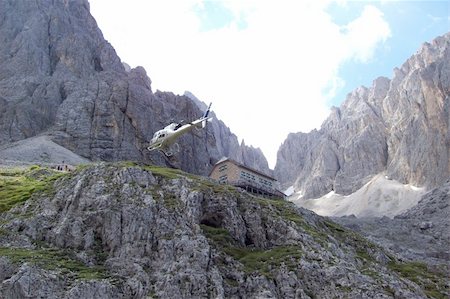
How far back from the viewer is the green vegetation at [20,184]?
58.3 meters

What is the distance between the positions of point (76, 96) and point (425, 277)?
114609mm

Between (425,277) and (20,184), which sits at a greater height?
(20,184)

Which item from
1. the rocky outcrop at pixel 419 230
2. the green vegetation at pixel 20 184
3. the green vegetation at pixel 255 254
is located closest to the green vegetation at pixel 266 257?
the green vegetation at pixel 255 254

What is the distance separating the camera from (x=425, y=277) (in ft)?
186

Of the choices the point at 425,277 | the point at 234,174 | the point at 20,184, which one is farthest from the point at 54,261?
the point at 234,174

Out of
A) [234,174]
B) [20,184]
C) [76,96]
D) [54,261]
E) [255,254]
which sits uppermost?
[76,96]

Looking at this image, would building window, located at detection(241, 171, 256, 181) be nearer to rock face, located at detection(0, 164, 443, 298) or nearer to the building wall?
the building wall

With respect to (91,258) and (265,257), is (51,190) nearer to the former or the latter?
(91,258)

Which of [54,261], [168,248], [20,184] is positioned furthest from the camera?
[20,184]

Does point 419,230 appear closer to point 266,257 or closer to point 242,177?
A: point 242,177

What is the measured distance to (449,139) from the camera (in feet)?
643

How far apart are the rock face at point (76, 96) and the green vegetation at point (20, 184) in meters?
47.0

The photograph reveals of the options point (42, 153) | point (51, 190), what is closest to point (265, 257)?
point (51, 190)

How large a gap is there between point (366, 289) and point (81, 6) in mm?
178522
